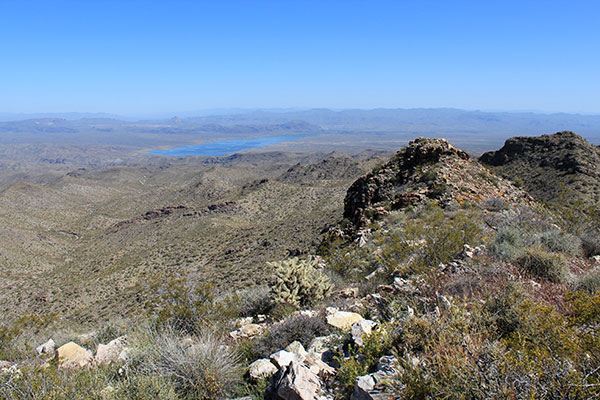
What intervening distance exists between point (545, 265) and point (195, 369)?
5.26 metres

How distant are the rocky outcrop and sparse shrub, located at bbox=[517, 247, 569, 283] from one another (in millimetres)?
15084

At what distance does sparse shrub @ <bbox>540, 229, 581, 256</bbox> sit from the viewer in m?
6.75

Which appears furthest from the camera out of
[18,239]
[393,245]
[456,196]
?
[18,239]

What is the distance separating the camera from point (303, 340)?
4660mm

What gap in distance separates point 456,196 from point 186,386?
11.6 m

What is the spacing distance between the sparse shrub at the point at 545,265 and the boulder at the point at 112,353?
6.00 metres

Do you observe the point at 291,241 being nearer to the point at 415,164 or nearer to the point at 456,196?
the point at 415,164

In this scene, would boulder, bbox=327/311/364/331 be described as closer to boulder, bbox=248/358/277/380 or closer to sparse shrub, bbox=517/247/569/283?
boulder, bbox=248/358/277/380

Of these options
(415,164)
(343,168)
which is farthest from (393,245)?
(343,168)

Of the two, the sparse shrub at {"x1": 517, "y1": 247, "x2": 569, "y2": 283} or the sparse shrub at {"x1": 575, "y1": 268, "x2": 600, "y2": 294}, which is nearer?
the sparse shrub at {"x1": 575, "y1": 268, "x2": 600, "y2": 294}

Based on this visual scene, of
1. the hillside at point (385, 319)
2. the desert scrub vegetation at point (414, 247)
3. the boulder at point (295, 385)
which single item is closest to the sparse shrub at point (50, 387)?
the hillside at point (385, 319)

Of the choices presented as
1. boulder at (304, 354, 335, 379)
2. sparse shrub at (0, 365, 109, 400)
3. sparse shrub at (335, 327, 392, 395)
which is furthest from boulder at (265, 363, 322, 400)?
sparse shrub at (0, 365, 109, 400)

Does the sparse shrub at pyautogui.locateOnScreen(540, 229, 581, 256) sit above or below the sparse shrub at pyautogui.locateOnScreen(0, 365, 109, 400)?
above

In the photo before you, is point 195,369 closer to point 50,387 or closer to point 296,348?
point 296,348
